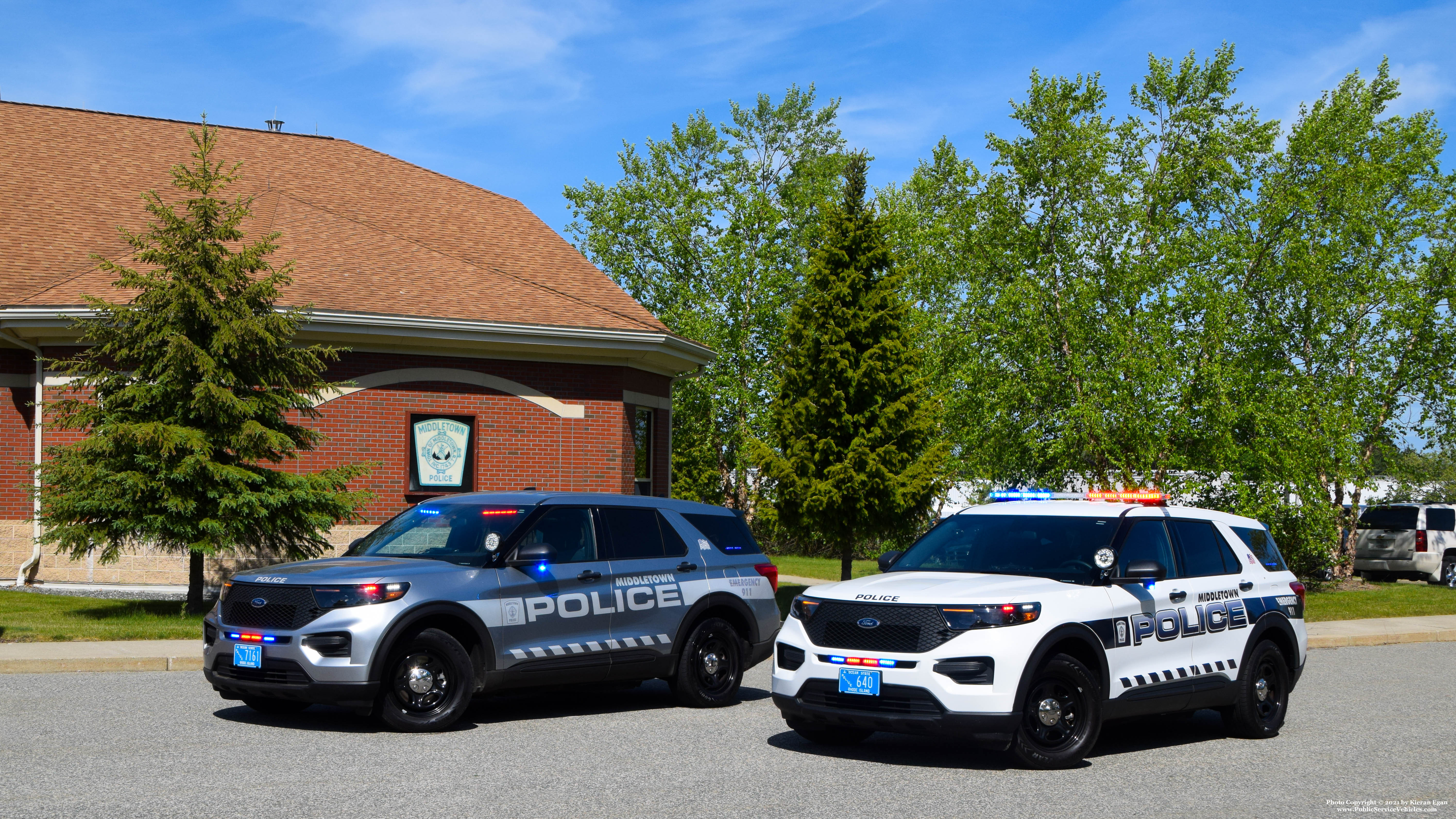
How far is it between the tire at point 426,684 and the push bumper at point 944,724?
8.99 feet

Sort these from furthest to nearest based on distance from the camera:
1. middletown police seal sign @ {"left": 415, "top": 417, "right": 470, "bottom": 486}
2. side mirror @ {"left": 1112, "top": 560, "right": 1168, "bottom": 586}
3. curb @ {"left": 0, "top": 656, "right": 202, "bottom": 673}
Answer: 1. middletown police seal sign @ {"left": 415, "top": 417, "right": 470, "bottom": 486}
2. curb @ {"left": 0, "top": 656, "right": 202, "bottom": 673}
3. side mirror @ {"left": 1112, "top": 560, "right": 1168, "bottom": 586}

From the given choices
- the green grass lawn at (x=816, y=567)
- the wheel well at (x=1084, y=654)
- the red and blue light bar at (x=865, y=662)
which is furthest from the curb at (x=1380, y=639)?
the red and blue light bar at (x=865, y=662)

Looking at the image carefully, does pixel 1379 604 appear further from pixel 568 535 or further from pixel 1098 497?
pixel 568 535

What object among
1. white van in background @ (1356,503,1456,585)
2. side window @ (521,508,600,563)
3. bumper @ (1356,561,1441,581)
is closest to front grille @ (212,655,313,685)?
side window @ (521,508,600,563)

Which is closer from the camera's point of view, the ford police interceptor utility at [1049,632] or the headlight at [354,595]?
the ford police interceptor utility at [1049,632]

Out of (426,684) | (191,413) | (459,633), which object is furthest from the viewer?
(191,413)

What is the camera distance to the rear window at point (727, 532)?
460 inches

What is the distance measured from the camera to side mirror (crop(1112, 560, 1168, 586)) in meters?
8.58

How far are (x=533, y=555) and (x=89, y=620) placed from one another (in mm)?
8940

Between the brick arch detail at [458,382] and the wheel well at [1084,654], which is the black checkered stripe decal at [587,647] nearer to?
the wheel well at [1084,654]

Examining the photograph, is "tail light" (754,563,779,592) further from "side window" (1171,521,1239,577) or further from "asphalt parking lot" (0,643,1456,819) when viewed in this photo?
"side window" (1171,521,1239,577)

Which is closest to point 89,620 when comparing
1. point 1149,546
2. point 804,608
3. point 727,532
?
point 727,532

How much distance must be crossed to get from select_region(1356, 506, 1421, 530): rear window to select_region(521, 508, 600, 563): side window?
27562 millimetres

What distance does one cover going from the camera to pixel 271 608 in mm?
9211
